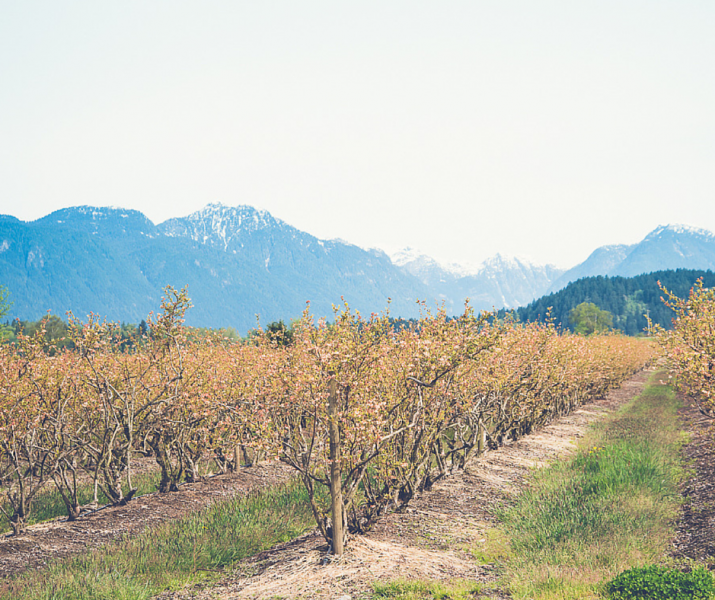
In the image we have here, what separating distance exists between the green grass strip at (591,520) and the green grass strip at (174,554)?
11.2 feet

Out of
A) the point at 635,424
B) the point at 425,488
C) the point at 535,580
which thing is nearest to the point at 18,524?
the point at 425,488

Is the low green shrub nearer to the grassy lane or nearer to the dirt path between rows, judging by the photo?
the grassy lane

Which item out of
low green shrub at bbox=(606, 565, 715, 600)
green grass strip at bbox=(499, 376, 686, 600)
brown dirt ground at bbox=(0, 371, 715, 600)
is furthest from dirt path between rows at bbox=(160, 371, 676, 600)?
low green shrub at bbox=(606, 565, 715, 600)

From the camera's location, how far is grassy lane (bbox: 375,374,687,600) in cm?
547

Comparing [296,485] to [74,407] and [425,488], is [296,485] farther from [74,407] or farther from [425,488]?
[74,407]

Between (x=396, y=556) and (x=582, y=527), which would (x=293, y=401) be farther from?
(x=582, y=527)

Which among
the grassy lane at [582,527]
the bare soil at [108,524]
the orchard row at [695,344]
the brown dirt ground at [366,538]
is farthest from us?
the orchard row at [695,344]

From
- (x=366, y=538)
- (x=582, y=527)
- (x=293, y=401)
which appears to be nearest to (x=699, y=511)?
(x=582, y=527)

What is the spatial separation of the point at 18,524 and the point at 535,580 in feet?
24.5

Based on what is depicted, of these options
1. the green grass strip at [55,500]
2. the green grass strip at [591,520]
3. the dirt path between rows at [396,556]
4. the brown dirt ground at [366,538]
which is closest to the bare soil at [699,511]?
the brown dirt ground at [366,538]

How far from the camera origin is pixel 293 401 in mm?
6219

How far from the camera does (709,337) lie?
27.3 feet

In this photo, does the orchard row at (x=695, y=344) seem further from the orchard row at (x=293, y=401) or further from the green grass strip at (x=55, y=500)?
the green grass strip at (x=55, y=500)

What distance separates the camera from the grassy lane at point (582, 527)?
5469 millimetres
